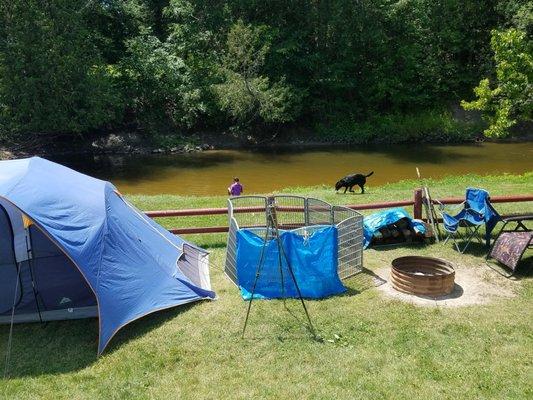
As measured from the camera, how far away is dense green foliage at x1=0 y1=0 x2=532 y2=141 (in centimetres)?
2683

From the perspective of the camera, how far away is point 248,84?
2678 centimetres

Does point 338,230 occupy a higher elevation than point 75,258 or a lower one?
higher

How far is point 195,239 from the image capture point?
10180mm

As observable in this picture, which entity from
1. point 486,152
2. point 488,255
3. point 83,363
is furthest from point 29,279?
point 486,152

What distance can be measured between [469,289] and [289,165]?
16974 millimetres

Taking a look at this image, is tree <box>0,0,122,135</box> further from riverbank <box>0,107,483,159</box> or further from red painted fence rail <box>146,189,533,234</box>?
red painted fence rail <box>146,189,533,234</box>

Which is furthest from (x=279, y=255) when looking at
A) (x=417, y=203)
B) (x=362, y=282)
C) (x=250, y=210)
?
(x=417, y=203)

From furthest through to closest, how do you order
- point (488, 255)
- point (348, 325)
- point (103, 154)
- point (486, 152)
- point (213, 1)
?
1. point (213, 1)
2. point (103, 154)
3. point (486, 152)
4. point (488, 255)
5. point (348, 325)

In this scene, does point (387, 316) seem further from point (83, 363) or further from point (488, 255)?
point (83, 363)

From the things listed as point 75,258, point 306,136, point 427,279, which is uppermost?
point 75,258

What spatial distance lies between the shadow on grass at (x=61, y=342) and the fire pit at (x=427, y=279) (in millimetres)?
3021

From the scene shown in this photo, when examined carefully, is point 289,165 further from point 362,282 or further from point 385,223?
point 362,282

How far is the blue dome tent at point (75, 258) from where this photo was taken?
6516 mm

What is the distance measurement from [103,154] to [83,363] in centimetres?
2261
